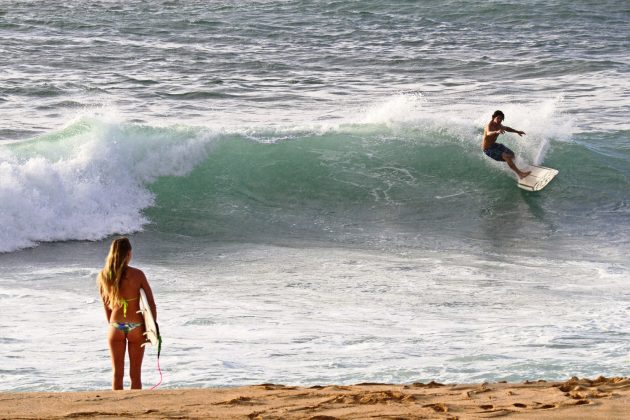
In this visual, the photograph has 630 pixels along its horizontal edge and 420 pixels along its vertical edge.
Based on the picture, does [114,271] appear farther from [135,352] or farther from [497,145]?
[497,145]

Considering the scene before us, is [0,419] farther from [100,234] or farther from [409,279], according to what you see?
[100,234]

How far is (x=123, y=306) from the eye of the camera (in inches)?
256

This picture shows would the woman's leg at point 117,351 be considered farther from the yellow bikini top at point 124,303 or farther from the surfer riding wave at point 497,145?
the surfer riding wave at point 497,145

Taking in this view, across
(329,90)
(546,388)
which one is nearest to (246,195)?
(329,90)

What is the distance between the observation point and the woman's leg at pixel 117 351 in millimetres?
6520

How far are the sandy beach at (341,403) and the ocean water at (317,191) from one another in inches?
42.9

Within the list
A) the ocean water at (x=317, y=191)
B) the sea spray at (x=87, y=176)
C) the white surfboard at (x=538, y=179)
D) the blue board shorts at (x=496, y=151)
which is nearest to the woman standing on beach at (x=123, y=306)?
the ocean water at (x=317, y=191)

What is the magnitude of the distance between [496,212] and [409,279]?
16.1 ft

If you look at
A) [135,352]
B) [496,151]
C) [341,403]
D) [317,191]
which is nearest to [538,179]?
[496,151]

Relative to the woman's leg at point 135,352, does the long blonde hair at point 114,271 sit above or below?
above

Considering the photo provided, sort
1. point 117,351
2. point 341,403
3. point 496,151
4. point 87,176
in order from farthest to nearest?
point 496,151 → point 87,176 → point 117,351 → point 341,403

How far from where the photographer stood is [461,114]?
1986 cm

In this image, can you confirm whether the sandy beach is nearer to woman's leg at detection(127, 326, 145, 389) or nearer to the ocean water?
woman's leg at detection(127, 326, 145, 389)

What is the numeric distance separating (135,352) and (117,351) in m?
0.11
